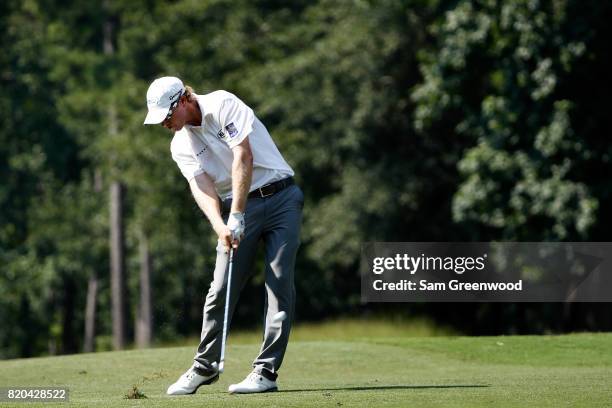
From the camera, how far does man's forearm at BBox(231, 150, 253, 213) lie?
7848 millimetres

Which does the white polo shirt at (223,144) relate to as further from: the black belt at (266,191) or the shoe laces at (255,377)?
the shoe laces at (255,377)

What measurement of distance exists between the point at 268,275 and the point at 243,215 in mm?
492

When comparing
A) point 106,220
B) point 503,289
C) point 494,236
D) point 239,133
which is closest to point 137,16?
point 106,220

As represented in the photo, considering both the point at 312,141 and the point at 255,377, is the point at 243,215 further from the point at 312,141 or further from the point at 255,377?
the point at 312,141

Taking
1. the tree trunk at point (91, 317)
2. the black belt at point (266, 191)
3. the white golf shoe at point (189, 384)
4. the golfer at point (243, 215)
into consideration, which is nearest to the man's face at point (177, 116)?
the golfer at point (243, 215)

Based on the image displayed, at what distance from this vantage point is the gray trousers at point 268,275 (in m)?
8.15

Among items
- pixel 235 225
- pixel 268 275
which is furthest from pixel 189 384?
pixel 235 225

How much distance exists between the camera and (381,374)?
10.7 metres

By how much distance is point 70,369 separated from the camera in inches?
433

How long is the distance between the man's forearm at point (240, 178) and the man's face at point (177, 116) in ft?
1.42

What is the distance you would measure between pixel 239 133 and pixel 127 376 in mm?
3495

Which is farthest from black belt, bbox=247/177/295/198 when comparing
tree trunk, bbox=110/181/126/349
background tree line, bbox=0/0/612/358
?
tree trunk, bbox=110/181/126/349

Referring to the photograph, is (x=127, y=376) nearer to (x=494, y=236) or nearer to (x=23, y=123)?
(x=494, y=236)

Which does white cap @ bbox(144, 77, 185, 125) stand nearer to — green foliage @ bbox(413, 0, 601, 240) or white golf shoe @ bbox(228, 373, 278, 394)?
white golf shoe @ bbox(228, 373, 278, 394)
